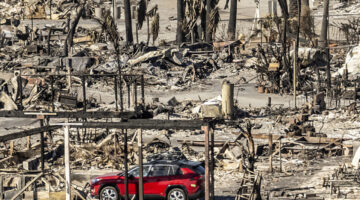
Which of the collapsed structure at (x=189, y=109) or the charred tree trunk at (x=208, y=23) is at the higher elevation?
the charred tree trunk at (x=208, y=23)

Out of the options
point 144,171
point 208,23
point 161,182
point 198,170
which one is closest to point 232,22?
point 208,23

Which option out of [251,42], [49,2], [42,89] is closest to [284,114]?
[42,89]

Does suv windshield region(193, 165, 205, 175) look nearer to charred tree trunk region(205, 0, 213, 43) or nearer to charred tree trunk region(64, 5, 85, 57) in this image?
charred tree trunk region(64, 5, 85, 57)

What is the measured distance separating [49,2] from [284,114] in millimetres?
41335

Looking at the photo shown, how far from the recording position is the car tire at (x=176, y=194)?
19.3m

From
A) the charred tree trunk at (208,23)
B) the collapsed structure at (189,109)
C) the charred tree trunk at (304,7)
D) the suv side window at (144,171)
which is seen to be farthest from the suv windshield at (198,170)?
the charred tree trunk at (304,7)

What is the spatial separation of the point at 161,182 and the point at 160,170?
40 centimetres

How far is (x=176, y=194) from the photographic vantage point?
63.7ft

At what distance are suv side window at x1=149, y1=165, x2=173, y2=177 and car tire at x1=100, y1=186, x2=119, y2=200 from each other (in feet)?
3.44

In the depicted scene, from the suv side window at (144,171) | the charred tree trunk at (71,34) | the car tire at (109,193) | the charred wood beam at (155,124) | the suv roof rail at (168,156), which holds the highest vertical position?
the charred tree trunk at (71,34)

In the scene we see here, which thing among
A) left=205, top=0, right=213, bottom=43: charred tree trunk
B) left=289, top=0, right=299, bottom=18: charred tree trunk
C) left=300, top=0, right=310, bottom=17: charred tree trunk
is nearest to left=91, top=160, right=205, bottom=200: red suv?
left=205, top=0, right=213, bottom=43: charred tree trunk

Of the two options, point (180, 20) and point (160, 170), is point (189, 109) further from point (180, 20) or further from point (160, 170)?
point (180, 20)

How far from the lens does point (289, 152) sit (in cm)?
2575

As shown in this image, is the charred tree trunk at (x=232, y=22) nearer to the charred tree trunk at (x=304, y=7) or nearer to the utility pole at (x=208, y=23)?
the utility pole at (x=208, y=23)
